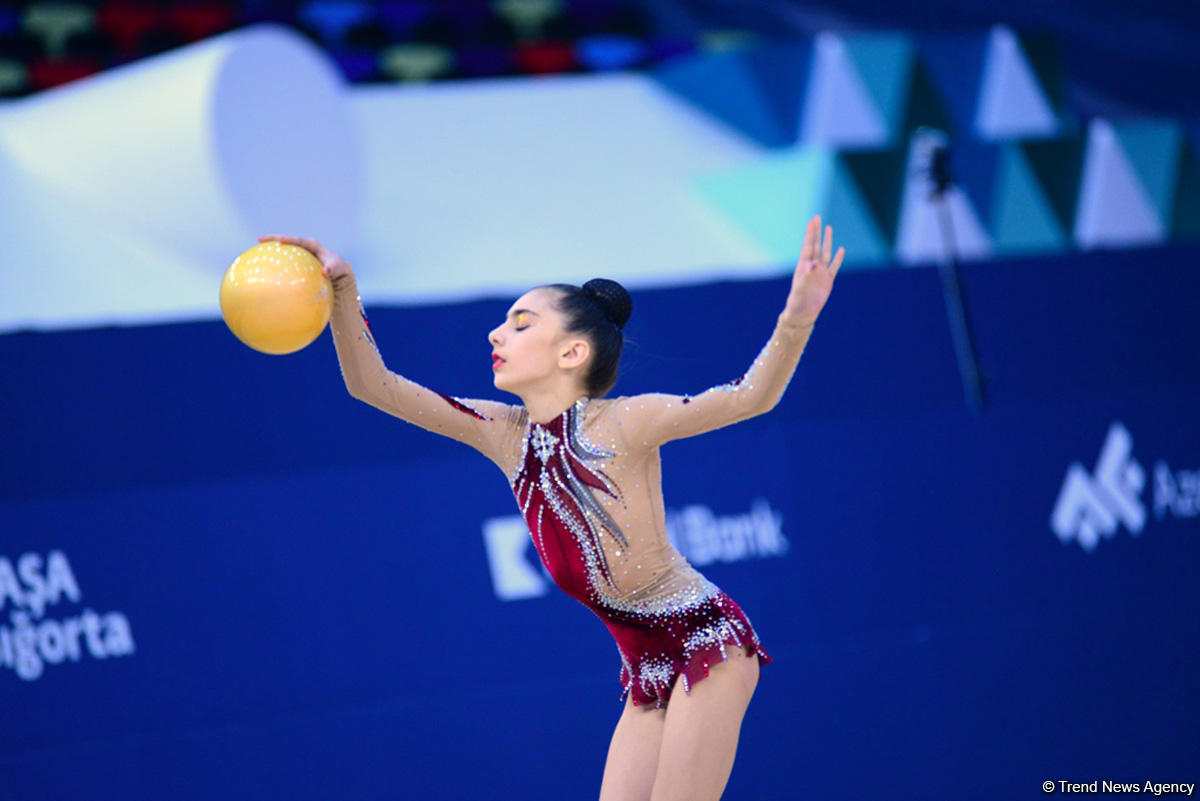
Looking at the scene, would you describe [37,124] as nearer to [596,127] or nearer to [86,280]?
[86,280]

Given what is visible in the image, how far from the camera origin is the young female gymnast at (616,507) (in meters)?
2.89

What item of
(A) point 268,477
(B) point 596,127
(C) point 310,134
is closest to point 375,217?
(C) point 310,134

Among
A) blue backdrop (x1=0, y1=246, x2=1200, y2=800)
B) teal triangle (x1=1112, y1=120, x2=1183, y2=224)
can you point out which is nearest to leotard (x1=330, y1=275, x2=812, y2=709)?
blue backdrop (x1=0, y1=246, x2=1200, y2=800)

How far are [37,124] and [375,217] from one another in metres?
1.68

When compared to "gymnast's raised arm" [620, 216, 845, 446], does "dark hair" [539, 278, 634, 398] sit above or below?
above

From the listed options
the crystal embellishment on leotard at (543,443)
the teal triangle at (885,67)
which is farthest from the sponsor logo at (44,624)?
the teal triangle at (885,67)

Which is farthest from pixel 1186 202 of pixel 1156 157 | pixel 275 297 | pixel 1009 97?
pixel 275 297

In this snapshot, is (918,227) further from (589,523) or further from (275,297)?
(275,297)

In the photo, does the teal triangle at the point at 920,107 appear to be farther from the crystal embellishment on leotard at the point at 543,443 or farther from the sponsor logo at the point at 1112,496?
the crystal embellishment on leotard at the point at 543,443

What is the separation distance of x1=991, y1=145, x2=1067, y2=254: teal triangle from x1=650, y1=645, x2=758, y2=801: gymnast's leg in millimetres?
4796

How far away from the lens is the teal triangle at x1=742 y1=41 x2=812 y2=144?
299 inches

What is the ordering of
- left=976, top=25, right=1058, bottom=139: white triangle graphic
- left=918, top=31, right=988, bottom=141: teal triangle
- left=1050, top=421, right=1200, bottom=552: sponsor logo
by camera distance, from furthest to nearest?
left=976, top=25, right=1058, bottom=139: white triangle graphic
left=918, top=31, right=988, bottom=141: teal triangle
left=1050, top=421, right=1200, bottom=552: sponsor logo

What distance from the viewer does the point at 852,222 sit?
22.3 feet

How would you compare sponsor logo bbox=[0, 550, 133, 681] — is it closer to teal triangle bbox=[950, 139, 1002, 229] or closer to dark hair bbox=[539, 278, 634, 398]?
dark hair bbox=[539, 278, 634, 398]
